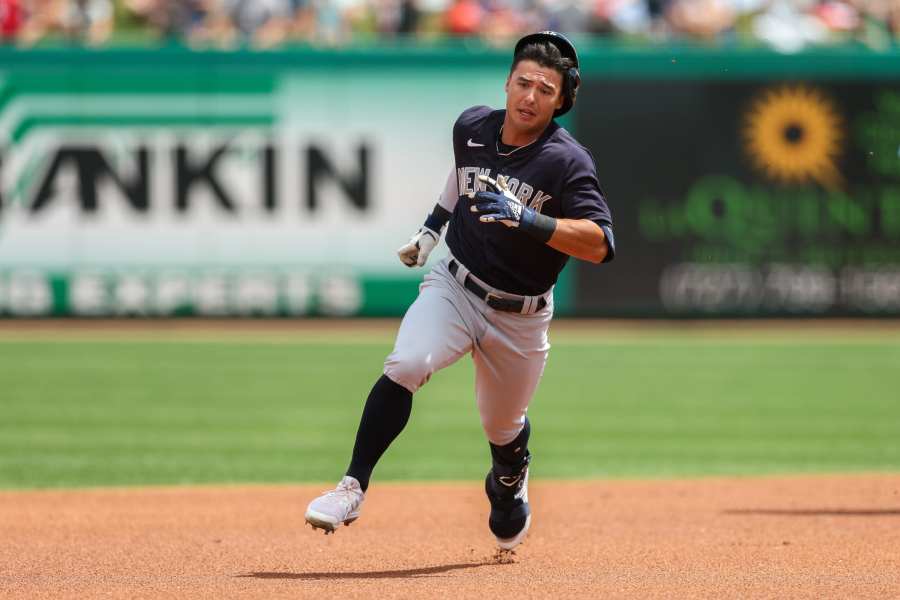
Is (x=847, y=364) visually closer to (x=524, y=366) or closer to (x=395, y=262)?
(x=395, y=262)

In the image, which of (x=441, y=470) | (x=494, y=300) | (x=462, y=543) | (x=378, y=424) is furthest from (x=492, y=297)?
(x=441, y=470)

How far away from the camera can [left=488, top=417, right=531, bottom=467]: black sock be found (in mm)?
5691

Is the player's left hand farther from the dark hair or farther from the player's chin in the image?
the dark hair

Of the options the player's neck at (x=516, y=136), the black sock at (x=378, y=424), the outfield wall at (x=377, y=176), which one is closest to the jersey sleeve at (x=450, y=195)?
the player's neck at (x=516, y=136)

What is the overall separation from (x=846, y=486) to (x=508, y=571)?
3.19 m

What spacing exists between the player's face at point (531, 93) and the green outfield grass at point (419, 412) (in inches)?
146

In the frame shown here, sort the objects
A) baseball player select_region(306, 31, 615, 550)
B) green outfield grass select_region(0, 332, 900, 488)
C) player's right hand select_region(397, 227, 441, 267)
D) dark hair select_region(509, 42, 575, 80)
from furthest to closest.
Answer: green outfield grass select_region(0, 332, 900, 488) → player's right hand select_region(397, 227, 441, 267) → dark hair select_region(509, 42, 575, 80) → baseball player select_region(306, 31, 615, 550)

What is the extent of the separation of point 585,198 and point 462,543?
6.19 ft

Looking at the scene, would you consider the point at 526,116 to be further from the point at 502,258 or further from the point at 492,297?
the point at 492,297

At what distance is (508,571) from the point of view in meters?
5.51

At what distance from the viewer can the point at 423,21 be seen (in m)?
18.2

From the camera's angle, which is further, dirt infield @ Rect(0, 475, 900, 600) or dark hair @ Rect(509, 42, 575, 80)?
dark hair @ Rect(509, 42, 575, 80)

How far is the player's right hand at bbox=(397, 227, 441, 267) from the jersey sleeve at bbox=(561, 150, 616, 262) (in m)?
0.63

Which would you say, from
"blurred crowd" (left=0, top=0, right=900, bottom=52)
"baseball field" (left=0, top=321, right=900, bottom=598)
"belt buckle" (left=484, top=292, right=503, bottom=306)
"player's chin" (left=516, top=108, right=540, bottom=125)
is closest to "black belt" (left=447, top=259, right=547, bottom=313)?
"belt buckle" (left=484, top=292, right=503, bottom=306)
